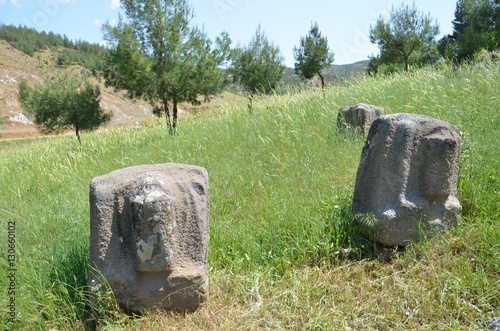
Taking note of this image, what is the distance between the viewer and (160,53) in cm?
1119

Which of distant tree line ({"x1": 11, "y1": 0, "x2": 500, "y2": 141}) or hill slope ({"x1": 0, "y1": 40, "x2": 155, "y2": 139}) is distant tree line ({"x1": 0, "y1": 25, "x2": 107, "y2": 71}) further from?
distant tree line ({"x1": 11, "y1": 0, "x2": 500, "y2": 141})

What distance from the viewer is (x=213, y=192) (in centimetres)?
473

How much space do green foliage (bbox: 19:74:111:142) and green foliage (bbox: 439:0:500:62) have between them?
2162 centimetres

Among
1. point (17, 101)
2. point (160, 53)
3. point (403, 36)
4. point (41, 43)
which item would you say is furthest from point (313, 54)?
point (41, 43)

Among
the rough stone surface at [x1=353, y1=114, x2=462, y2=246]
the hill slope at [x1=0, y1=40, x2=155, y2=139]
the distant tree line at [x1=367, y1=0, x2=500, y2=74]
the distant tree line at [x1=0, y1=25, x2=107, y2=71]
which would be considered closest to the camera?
the rough stone surface at [x1=353, y1=114, x2=462, y2=246]

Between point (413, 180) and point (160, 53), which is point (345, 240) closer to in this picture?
point (413, 180)

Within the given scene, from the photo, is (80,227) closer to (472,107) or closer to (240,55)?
(472,107)

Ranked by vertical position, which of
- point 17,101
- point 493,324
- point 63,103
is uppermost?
point 17,101

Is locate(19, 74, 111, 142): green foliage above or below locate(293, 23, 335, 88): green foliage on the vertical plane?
below

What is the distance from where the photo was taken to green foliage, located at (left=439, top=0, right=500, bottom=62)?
24987 mm

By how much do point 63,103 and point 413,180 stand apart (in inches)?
565

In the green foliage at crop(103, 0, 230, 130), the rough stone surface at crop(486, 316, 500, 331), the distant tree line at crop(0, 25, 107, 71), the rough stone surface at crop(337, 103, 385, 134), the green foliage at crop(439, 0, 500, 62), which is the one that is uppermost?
the distant tree line at crop(0, 25, 107, 71)

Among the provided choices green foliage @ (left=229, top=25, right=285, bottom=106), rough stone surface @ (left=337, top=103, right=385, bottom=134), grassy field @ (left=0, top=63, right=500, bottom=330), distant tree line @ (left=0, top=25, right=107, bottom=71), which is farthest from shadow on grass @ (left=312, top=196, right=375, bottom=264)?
distant tree line @ (left=0, top=25, right=107, bottom=71)

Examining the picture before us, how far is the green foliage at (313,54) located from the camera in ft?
77.0
